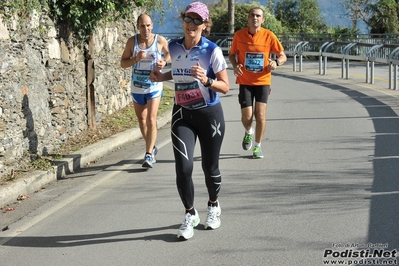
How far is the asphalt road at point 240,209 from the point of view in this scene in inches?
253

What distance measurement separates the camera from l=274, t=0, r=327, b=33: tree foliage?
4706 cm

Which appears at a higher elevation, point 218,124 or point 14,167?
point 218,124

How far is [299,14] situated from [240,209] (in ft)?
→ 133

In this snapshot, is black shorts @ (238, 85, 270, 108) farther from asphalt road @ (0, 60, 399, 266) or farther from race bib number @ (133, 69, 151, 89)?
race bib number @ (133, 69, 151, 89)

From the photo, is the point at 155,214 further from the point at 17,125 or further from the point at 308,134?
the point at 308,134

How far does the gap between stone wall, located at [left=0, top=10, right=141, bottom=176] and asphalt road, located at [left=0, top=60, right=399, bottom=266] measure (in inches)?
30.4

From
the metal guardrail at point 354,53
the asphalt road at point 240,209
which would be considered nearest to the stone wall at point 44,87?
the asphalt road at point 240,209

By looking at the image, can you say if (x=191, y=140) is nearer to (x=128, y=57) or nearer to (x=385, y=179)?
(x=385, y=179)

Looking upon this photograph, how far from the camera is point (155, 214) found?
779cm

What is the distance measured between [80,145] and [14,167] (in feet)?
7.25

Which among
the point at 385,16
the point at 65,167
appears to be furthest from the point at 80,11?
the point at 385,16

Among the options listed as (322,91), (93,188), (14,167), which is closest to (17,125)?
(14,167)

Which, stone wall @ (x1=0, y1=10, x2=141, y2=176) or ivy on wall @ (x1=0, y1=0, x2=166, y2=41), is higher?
ivy on wall @ (x1=0, y1=0, x2=166, y2=41)

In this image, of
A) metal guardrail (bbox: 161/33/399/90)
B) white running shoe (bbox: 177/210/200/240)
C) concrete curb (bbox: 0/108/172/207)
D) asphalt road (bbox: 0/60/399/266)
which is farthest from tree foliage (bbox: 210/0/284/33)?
white running shoe (bbox: 177/210/200/240)
